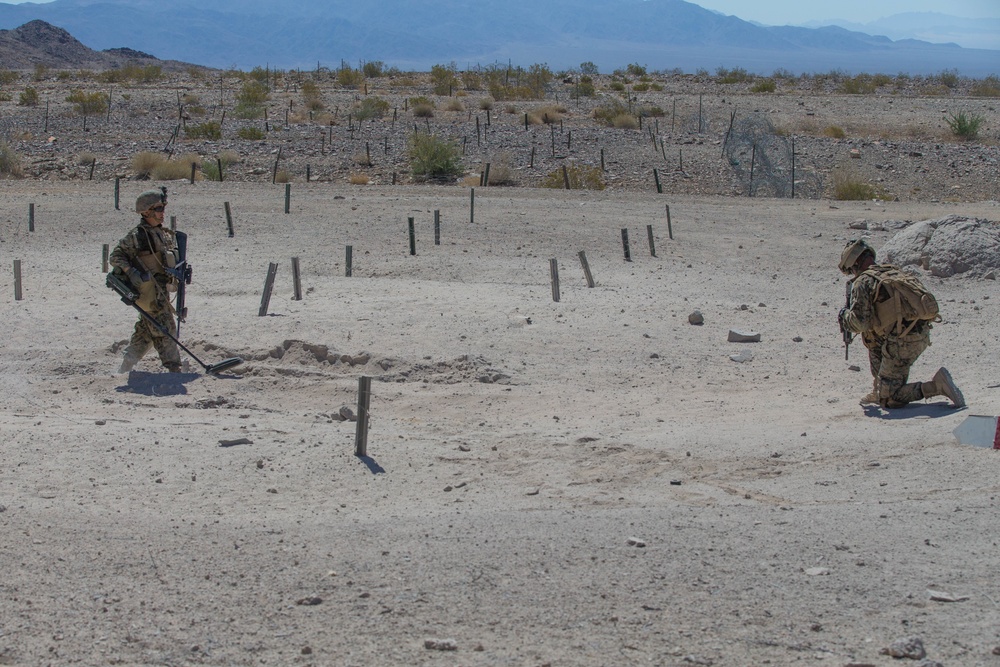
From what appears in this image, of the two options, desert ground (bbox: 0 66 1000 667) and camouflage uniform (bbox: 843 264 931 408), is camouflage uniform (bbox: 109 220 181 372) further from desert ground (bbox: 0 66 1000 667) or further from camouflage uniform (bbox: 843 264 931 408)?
camouflage uniform (bbox: 843 264 931 408)

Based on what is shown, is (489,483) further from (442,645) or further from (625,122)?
(625,122)

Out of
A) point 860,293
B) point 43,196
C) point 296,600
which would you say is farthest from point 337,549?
point 43,196

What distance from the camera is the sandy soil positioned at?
14.2 ft

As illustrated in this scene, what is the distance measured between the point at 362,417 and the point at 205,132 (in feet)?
95.0

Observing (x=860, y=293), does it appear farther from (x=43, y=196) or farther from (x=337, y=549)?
(x=43, y=196)

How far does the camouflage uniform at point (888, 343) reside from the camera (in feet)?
25.2

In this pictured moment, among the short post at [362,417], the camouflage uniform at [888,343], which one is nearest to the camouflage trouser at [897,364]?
the camouflage uniform at [888,343]

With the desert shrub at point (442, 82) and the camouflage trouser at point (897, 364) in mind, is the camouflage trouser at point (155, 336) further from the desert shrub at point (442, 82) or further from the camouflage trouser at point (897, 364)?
the desert shrub at point (442, 82)

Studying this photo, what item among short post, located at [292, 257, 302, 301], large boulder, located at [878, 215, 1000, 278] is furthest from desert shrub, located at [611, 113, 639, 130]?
short post, located at [292, 257, 302, 301]

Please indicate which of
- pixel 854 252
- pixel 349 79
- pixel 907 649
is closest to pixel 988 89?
pixel 349 79

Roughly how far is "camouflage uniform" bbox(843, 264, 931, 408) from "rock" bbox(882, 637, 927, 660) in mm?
3937

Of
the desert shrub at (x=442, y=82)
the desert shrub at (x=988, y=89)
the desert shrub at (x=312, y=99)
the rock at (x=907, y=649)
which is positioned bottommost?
the rock at (x=907, y=649)

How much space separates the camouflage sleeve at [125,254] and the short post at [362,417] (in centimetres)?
322

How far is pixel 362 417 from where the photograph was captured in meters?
6.77
